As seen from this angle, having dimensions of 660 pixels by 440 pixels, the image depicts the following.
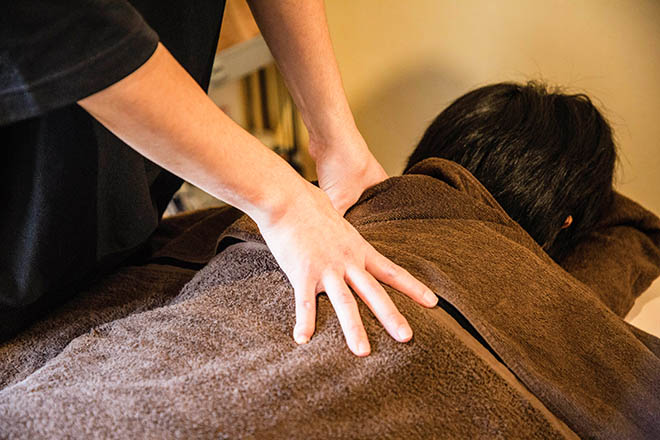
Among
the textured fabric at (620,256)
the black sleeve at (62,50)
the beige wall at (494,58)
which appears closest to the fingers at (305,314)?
the black sleeve at (62,50)

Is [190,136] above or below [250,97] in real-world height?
above

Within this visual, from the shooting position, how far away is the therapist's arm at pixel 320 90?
90cm

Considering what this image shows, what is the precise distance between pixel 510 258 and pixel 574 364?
0.14 metres

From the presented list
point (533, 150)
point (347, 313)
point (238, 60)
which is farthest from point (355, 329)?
point (238, 60)

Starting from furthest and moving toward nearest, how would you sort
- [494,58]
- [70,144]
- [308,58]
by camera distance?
[494,58]
[308,58]
[70,144]

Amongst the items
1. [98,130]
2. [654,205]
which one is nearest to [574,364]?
[98,130]

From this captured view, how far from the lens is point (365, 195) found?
0.94 m

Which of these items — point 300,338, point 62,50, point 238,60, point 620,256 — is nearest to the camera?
point 62,50

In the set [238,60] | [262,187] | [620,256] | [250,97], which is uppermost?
[262,187]

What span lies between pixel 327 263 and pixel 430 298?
0.37 feet

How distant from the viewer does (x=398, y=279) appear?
28.1 inches

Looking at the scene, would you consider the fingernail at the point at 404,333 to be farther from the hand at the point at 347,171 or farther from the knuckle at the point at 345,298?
the hand at the point at 347,171

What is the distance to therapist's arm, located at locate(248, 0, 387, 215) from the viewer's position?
897 millimetres

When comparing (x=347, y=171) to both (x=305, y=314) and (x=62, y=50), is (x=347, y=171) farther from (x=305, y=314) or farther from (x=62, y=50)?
(x=62, y=50)
